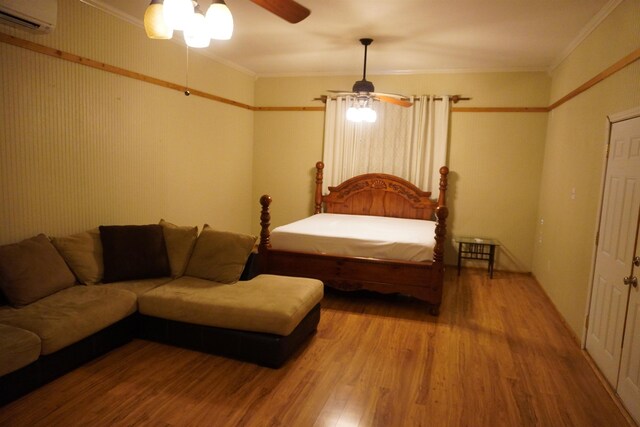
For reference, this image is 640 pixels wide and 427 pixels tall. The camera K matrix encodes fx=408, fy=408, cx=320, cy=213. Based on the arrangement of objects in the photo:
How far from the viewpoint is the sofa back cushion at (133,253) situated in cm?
340

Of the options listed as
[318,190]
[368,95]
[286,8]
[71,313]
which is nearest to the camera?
[286,8]

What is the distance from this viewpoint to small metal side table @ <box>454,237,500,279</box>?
17.7 feet

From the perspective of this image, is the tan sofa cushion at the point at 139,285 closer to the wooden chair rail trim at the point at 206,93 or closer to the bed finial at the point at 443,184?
the wooden chair rail trim at the point at 206,93

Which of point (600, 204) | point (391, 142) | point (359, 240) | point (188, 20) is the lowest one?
point (359, 240)

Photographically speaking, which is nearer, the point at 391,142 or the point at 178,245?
the point at 178,245

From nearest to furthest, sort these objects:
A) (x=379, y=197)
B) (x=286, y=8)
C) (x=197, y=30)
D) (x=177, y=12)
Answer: (x=177, y=12) → (x=197, y=30) → (x=286, y=8) → (x=379, y=197)

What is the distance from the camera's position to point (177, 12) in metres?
1.83

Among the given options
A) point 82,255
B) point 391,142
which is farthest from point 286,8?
point 391,142

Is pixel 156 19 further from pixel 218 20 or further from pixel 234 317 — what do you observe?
pixel 234 317

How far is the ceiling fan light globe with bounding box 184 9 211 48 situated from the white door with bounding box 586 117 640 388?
270 centimetres

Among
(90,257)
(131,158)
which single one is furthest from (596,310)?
(131,158)

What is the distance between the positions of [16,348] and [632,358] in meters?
3.60

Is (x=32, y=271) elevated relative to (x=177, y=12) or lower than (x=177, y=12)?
lower

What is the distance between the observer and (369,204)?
604 cm
